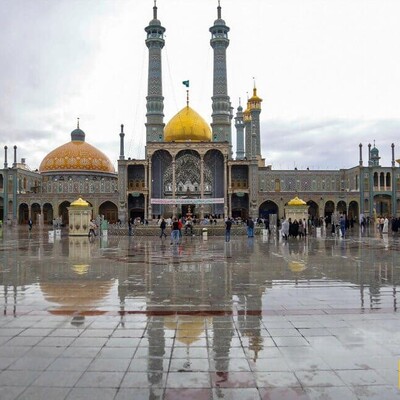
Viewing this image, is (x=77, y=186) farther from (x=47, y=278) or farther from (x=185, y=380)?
(x=185, y=380)

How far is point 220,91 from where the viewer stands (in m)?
57.2

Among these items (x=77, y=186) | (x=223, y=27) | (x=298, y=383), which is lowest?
(x=298, y=383)

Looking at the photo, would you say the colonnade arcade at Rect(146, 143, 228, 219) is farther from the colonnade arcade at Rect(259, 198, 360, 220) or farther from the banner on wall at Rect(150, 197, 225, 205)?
the colonnade arcade at Rect(259, 198, 360, 220)

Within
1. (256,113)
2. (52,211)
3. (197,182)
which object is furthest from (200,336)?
(256,113)

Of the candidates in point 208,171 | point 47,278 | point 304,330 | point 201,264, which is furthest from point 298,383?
point 208,171

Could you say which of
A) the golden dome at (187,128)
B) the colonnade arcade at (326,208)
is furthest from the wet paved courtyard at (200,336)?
the colonnade arcade at (326,208)

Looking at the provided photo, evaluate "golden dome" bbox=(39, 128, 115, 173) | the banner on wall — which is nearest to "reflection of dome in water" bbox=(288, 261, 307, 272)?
the banner on wall

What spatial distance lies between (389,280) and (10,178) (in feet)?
190

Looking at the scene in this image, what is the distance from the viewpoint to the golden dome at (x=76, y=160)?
225ft

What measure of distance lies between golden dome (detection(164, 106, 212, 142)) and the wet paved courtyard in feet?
158

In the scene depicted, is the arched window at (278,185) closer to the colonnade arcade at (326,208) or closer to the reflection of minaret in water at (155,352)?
the colonnade arcade at (326,208)

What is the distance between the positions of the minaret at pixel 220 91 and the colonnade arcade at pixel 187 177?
2614 millimetres

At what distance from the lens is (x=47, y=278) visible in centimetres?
1070

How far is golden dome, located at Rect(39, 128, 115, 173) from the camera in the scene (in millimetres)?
68562
